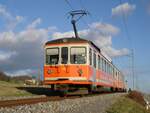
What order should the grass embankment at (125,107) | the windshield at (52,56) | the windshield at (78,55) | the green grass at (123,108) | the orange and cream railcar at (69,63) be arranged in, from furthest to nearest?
the windshield at (52,56)
the windshield at (78,55)
the orange and cream railcar at (69,63)
the grass embankment at (125,107)
the green grass at (123,108)

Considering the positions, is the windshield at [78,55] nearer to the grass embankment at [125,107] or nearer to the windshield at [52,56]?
the windshield at [52,56]

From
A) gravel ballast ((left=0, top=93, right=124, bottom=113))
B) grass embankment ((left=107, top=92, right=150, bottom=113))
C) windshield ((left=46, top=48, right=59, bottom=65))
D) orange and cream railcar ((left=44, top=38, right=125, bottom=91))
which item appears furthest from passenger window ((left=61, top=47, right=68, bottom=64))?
gravel ballast ((left=0, top=93, right=124, bottom=113))

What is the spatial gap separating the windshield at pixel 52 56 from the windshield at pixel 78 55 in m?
0.87

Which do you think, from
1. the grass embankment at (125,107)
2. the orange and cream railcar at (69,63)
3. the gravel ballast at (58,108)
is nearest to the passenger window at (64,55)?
the orange and cream railcar at (69,63)

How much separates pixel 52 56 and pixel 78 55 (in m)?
1.49

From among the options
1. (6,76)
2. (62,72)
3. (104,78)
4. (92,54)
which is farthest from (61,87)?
(6,76)

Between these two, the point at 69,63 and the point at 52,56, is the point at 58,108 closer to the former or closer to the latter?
the point at 69,63

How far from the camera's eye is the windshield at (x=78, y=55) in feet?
66.1

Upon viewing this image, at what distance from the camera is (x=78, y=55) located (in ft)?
66.8

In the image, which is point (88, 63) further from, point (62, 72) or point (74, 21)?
point (74, 21)

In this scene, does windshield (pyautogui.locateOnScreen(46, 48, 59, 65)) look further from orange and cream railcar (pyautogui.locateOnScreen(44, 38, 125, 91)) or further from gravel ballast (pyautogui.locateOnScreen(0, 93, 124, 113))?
gravel ballast (pyautogui.locateOnScreen(0, 93, 124, 113))

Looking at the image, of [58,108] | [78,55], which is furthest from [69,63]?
[58,108]

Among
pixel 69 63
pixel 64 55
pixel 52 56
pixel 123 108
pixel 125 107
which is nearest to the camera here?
pixel 123 108

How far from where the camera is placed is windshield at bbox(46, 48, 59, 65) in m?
20.4
